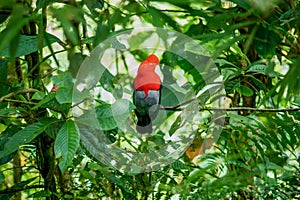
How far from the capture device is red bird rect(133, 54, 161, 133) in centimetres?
109

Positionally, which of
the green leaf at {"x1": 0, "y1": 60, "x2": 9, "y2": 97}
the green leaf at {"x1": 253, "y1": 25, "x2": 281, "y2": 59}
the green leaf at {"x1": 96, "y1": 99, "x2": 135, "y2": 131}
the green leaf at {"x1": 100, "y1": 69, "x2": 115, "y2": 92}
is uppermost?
the green leaf at {"x1": 253, "y1": 25, "x2": 281, "y2": 59}

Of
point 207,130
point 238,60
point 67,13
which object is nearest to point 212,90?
point 207,130

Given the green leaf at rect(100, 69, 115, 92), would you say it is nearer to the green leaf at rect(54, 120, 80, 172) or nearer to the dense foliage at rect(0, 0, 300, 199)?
the dense foliage at rect(0, 0, 300, 199)

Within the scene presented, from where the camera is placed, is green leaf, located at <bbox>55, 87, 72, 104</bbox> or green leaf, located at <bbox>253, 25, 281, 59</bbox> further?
green leaf, located at <bbox>253, 25, 281, 59</bbox>

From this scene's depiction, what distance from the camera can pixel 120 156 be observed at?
102cm

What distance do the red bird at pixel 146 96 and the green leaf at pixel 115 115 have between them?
0.20 m

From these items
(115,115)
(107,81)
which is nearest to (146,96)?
(107,81)

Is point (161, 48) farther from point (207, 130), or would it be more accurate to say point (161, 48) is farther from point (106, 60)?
point (207, 130)

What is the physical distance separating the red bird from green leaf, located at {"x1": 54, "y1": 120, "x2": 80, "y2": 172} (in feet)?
0.80

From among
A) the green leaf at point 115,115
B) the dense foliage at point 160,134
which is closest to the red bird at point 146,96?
the dense foliage at point 160,134

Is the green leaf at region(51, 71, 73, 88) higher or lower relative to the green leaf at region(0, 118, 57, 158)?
higher

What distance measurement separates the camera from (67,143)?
833mm

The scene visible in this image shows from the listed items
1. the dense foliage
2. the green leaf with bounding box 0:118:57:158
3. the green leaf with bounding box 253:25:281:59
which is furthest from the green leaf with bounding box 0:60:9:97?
the green leaf with bounding box 253:25:281:59

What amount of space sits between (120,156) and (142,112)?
0.12 m
